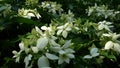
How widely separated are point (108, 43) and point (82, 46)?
0.46 ft

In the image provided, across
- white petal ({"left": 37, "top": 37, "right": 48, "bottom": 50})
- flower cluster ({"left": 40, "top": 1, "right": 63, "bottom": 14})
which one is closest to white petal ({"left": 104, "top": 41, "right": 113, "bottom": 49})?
white petal ({"left": 37, "top": 37, "right": 48, "bottom": 50})

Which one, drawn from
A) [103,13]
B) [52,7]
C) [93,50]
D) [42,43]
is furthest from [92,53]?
[52,7]

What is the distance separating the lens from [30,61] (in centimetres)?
169

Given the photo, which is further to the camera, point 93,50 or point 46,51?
point 93,50

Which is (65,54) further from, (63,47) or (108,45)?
(108,45)

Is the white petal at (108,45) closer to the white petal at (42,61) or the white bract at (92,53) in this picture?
the white bract at (92,53)

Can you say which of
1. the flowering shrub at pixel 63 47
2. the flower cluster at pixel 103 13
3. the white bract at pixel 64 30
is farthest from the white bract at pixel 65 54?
the flower cluster at pixel 103 13

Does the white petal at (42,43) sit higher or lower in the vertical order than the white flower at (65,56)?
higher

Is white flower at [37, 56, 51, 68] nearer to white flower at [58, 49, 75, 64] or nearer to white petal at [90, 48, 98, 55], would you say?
white flower at [58, 49, 75, 64]

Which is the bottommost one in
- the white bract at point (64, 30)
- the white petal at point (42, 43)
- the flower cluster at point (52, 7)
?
the flower cluster at point (52, 7)

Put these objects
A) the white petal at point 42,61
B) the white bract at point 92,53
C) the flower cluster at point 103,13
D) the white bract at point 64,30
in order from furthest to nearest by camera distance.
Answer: the flower cluster at point 103,13 < the white bract at point 64,30 < the white bract at point 92,53 < the white petal at point 42,61

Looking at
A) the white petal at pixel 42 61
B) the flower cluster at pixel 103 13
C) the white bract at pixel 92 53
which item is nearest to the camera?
the white petal at pixel 42 61

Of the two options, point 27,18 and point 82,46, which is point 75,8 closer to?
point 27,18

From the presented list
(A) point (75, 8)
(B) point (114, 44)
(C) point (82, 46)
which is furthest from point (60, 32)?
(A) point (75, 8)
